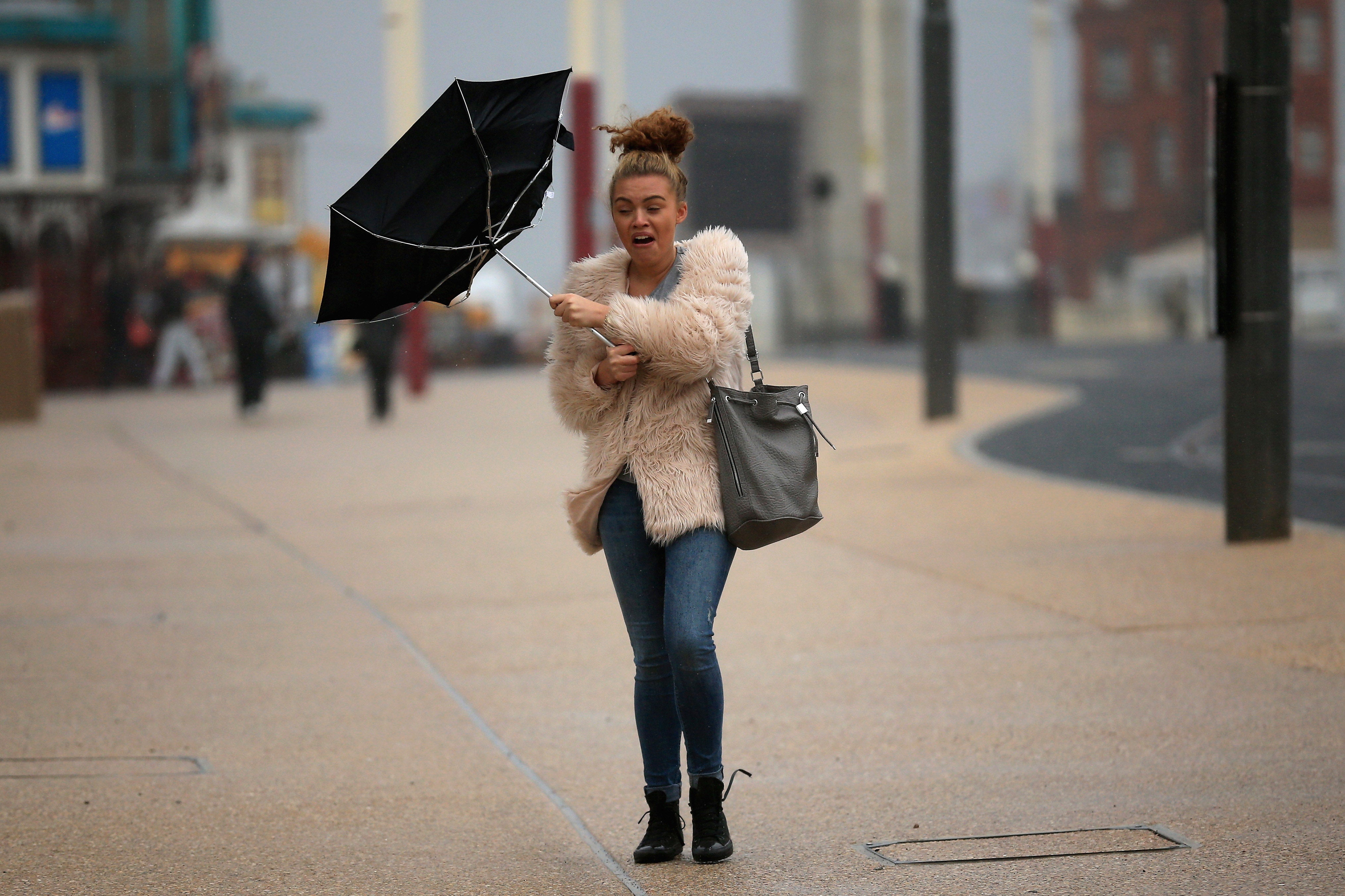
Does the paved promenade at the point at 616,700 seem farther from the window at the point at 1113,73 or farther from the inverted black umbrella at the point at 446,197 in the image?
the window at the point at 1113,73

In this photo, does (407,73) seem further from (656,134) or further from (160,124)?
(656,134)

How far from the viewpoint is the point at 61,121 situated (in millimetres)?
30672

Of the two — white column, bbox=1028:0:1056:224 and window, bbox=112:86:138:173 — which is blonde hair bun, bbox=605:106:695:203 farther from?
white column, bbox=1028:0:1056:224

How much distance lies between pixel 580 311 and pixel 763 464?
56 cm

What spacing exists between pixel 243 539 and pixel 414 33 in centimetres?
1594

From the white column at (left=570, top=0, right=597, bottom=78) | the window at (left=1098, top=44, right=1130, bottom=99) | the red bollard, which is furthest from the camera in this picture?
the window at (left=1098, top=44, right=1130, bottom=99)

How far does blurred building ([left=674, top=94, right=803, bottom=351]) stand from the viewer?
177ft

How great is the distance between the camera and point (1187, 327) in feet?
148

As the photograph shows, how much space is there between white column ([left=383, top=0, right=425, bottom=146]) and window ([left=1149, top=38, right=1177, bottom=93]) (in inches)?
1791

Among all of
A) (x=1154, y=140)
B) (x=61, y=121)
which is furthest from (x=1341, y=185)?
(x=1154, y=140)

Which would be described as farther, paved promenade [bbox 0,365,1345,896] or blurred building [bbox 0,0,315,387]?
blurred building [bbox 0,0,315,387]

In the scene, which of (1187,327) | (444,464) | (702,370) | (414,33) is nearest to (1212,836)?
(702,370)

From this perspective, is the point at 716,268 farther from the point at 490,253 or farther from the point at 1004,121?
the point at 1004,121

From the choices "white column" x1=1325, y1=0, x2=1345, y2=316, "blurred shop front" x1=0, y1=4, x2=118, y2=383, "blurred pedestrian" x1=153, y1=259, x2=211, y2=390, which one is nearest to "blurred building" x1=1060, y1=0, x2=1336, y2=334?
"white column" x1=1325, y1=0, x2=1345, y2=316
